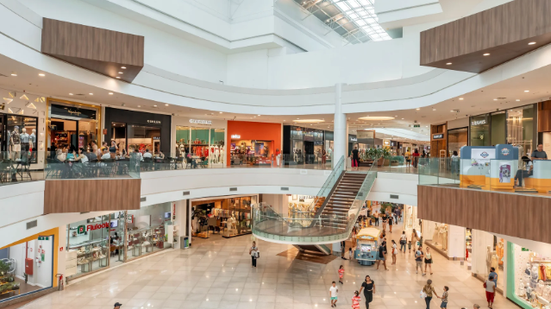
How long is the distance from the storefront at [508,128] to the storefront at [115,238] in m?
18.2

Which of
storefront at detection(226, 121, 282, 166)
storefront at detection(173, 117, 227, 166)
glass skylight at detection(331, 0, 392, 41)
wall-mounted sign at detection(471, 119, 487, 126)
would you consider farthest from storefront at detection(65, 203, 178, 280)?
glass skylight at detection(331, 0, 392, 41)

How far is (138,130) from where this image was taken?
862 inches

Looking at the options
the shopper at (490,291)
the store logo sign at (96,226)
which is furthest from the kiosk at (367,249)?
the store logo sign at (96,226)

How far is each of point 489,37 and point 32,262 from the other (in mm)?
18041

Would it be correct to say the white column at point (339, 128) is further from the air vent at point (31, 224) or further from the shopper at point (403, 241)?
the air vent at point (31, 224)

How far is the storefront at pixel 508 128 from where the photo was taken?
14.9m

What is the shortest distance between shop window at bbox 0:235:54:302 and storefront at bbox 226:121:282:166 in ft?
42.2

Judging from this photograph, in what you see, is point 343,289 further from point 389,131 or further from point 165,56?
point 389,131

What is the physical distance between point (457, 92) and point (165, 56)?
1728cm

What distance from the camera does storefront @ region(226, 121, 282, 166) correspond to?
2734cm

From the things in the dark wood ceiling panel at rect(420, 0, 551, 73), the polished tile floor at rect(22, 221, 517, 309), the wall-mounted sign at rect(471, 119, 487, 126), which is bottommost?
the polished tile floor at rect(22, 221, 517, 309)

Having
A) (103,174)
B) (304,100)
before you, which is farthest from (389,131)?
(103,174)

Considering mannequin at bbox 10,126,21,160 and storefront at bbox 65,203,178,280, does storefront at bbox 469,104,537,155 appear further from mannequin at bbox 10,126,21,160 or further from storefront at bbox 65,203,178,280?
mannequin at bbox 10,126,21,160

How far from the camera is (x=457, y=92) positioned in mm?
14398
